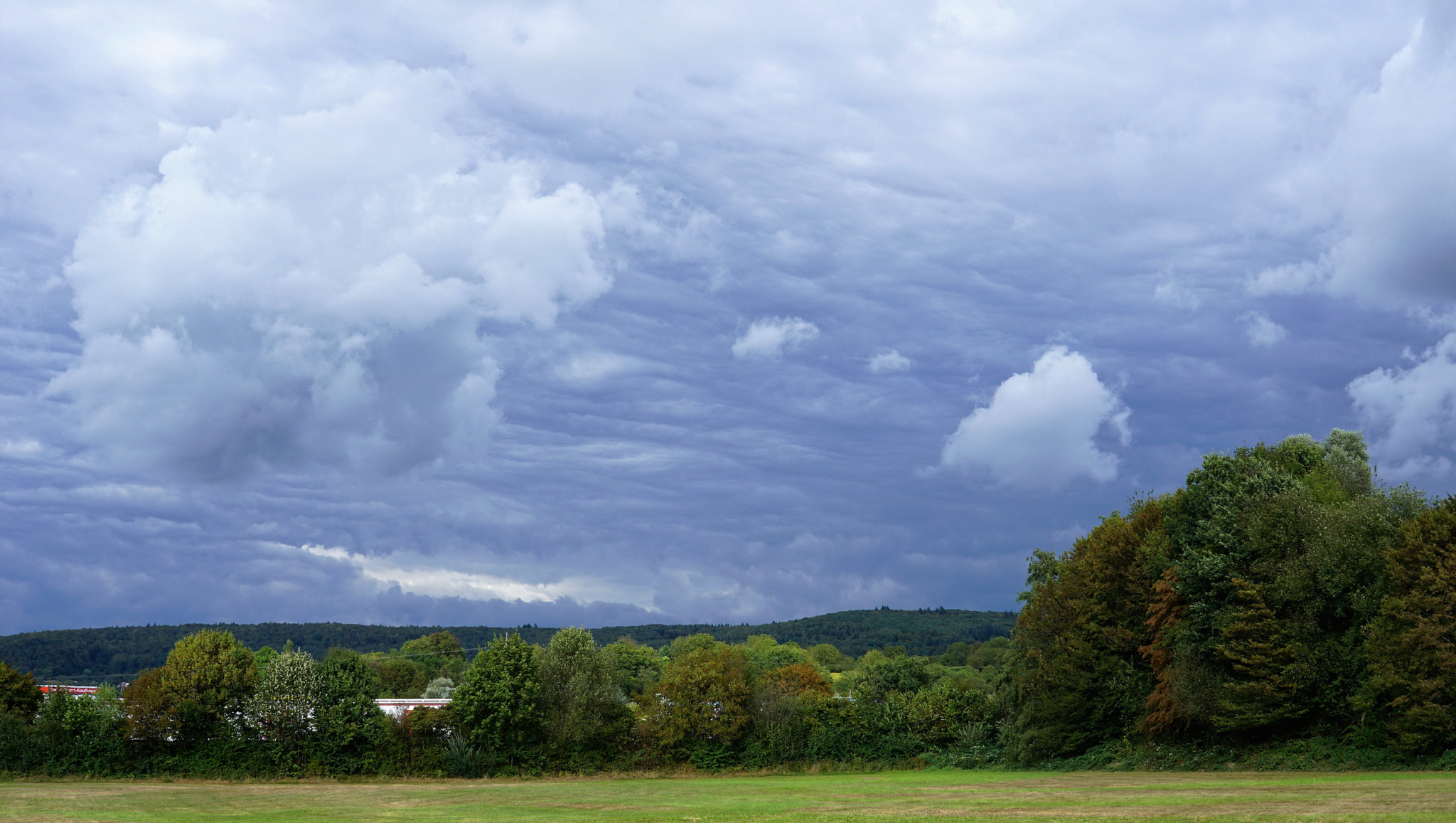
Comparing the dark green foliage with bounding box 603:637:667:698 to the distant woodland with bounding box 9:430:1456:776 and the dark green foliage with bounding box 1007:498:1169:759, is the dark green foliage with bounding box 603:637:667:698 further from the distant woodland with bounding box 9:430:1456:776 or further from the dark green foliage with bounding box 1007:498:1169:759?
the dark green foliage with bounding box 1007:498:1169:759

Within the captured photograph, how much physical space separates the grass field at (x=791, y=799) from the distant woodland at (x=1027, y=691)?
12.0 feet

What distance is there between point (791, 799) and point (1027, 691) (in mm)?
26732

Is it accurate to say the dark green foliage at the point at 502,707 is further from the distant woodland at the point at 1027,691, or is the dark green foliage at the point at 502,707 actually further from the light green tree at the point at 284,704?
the light green tree at the point at 284,704

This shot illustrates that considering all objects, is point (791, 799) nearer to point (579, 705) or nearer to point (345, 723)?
point (579, 705)

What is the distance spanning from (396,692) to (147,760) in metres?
73.1

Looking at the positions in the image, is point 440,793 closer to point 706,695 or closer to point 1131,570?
point 706,695

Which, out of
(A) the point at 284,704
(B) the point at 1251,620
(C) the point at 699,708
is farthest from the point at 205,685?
(B) the point at 1251,620

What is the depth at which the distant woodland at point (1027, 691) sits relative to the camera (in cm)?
4744

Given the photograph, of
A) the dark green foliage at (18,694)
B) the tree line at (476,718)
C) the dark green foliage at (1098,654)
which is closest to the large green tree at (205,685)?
the tree line at (476,718)

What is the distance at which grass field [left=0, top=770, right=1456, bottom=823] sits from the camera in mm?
27688

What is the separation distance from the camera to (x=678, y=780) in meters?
59.0

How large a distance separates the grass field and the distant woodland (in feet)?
12.0

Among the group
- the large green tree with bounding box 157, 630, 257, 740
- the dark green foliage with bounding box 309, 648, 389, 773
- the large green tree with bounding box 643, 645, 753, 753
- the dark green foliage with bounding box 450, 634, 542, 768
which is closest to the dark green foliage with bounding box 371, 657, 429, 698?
the large green tree with bounding box 157, 630, 257, 740

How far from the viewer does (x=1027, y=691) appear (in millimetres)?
61875
